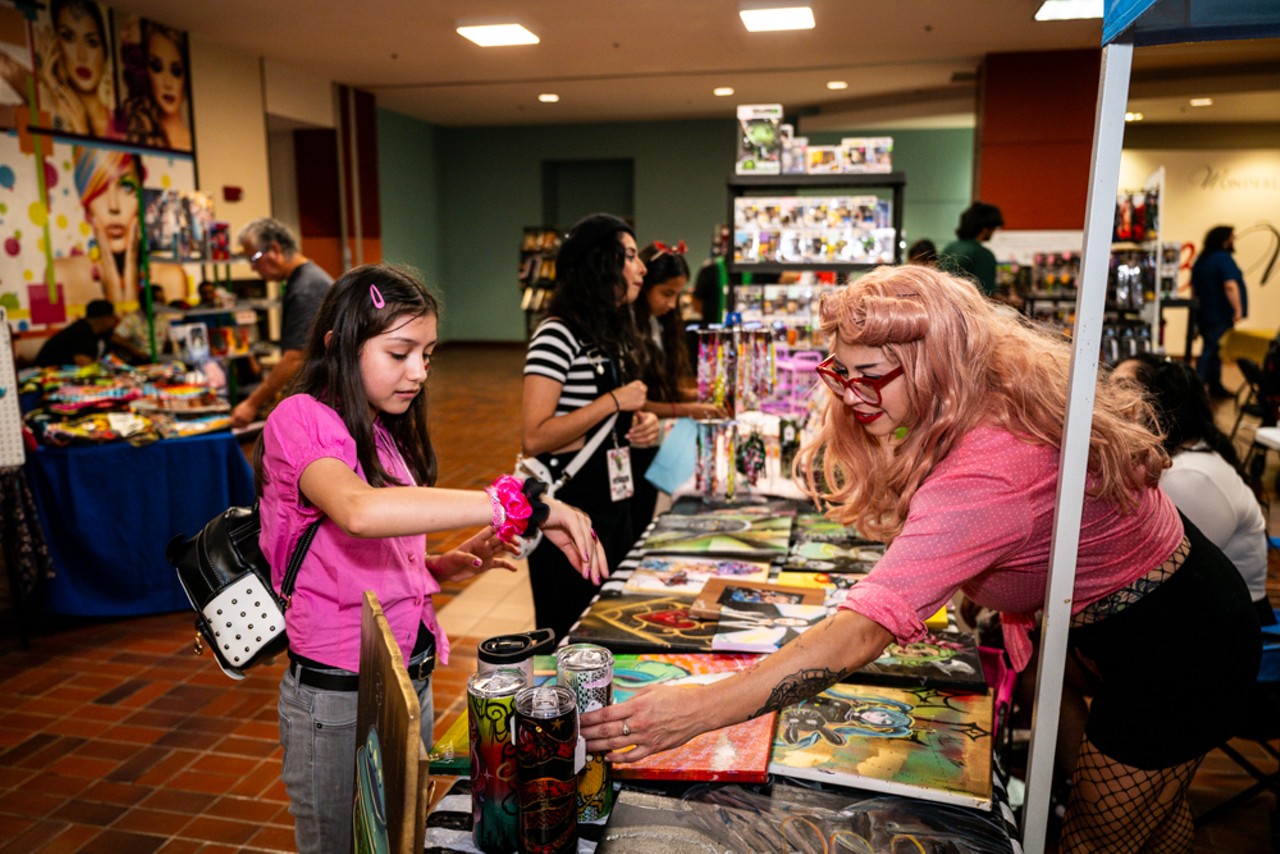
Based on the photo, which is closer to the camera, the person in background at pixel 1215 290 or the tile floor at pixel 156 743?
the tile floor at pixel 156 743

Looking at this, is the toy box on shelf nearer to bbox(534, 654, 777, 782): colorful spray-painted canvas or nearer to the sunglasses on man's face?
bbox(534, 654, 777, 782): colorful spray-painted canvas

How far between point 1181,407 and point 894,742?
1.52 metres

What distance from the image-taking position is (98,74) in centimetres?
723

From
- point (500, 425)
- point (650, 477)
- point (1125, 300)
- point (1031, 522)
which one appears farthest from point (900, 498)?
point (500, 425)

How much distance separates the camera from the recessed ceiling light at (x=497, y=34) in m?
7.77

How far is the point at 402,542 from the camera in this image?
160 centimetres

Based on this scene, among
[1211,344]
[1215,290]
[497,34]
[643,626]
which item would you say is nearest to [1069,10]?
[1215,290]

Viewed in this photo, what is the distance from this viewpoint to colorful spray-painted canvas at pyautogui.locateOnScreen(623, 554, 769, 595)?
2.24 metres

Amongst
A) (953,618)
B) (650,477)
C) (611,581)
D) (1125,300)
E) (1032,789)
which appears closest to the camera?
(1032,789)

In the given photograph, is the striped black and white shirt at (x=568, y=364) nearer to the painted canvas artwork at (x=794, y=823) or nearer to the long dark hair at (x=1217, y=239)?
the painted canvas artwork at (x=794, y=823)

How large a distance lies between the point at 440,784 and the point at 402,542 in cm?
45

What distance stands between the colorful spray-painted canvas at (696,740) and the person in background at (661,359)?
4.16 ft

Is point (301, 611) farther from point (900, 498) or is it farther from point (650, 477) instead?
point (650, 477)

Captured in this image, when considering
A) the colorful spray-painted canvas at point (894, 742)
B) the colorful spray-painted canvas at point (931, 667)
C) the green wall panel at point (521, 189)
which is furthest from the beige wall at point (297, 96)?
the colorful spray-painted canvas at point (894, 742)
